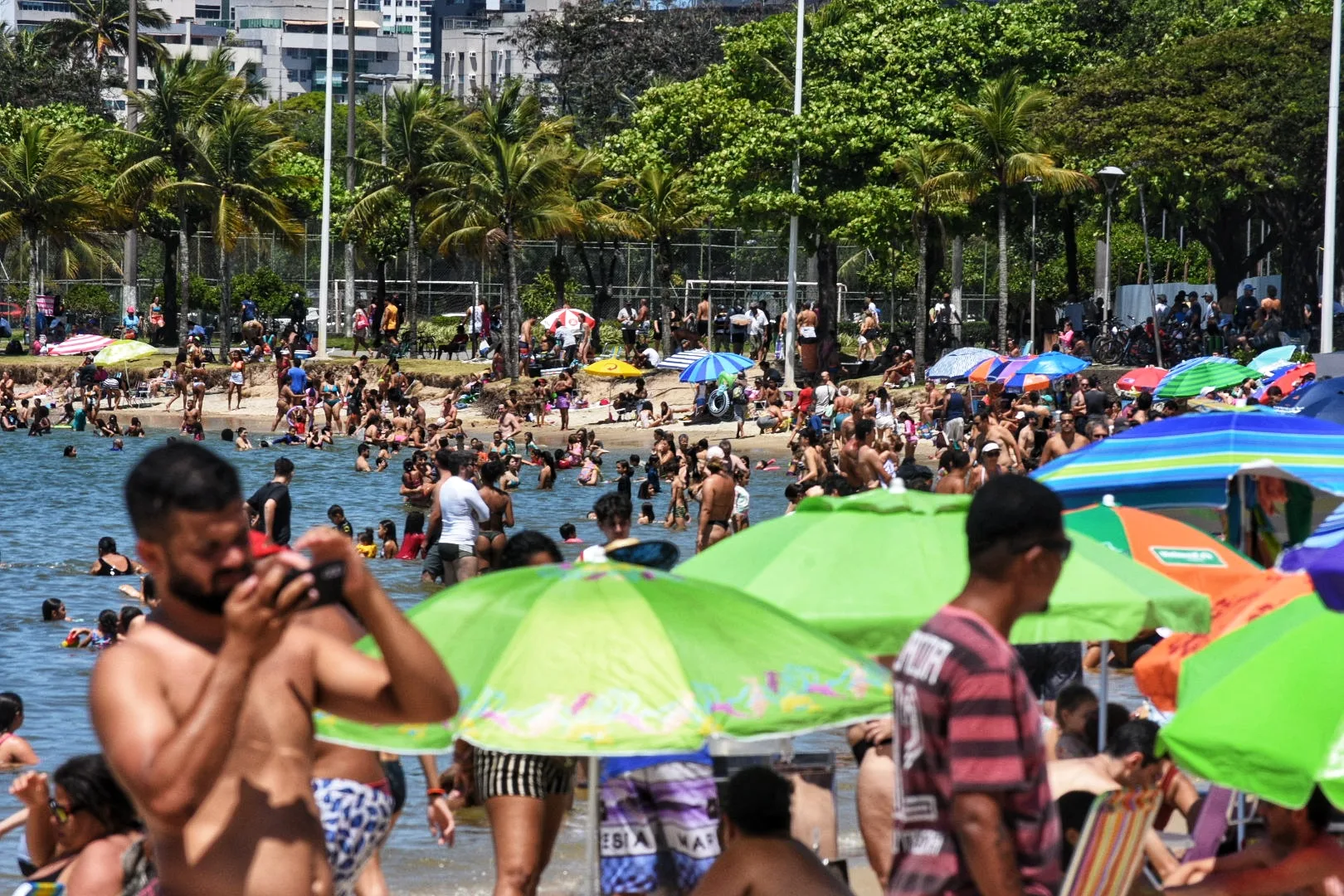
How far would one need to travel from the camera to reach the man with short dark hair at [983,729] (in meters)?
3.43

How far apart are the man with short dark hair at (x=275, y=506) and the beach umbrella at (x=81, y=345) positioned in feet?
95.9

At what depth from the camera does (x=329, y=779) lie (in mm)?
4395

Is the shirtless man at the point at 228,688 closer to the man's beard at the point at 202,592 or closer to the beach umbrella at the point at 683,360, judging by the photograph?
the man's beard at the point at 202,592

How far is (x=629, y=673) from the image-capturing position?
4.75 metres

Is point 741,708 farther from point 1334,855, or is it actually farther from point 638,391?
point 638,391

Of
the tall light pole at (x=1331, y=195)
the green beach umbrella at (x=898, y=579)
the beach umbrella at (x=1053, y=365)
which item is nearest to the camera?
the green beach umbrella at (x=898, y=579)

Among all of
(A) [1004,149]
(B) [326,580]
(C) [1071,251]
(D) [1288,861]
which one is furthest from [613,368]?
(B) [326,580]

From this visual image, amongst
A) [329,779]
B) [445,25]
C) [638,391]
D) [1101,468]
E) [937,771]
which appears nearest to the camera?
[937,771]

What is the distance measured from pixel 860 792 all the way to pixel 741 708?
5.46ft

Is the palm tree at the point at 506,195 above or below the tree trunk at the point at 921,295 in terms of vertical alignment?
above

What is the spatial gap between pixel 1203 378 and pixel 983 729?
948 inches

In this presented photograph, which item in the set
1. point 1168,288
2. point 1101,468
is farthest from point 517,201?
point 1101,468

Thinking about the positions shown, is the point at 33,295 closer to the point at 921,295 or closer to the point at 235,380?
the point at 235,380

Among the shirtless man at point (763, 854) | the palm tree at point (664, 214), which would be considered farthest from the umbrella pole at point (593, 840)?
the palm tree at point (664, 214)
